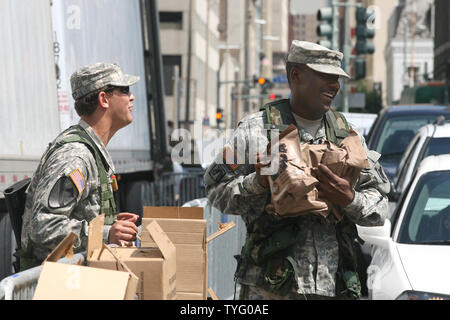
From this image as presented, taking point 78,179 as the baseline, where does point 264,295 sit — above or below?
below

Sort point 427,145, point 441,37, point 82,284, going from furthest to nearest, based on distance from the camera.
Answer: point 441,37, point 427,145, point 82,284

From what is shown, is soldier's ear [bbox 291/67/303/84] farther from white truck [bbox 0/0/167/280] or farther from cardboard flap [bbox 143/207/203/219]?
white truck [bbox 0/0/167/280]

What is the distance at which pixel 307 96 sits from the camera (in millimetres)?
4461

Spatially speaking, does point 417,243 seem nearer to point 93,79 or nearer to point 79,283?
point 93,79

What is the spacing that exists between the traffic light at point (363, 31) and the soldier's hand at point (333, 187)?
18601 mm

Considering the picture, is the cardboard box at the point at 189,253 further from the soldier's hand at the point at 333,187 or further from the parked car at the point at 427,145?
the parked car at the point at 427,145

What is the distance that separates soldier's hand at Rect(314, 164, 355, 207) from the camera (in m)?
4.20

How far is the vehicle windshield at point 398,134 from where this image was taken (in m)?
12.7

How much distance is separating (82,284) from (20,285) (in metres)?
0.48

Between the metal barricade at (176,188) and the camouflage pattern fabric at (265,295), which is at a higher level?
the camouflage pattern fabric at (265,295)

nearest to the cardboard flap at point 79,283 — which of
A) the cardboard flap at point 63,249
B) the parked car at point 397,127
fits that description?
the cardboard flap at point 63,249

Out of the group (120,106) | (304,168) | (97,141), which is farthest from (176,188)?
(304,168)

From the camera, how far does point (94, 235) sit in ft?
12.3
